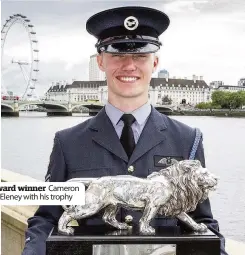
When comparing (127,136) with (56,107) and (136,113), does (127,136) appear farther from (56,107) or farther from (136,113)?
(56,107)

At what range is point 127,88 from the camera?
1231 mm

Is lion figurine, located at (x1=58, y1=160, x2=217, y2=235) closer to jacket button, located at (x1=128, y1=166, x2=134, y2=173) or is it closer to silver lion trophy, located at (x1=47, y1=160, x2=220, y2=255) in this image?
silver lion trophy, located at (x1=47, y1=160, x2=220, y2=255)

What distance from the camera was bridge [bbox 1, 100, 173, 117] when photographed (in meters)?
1.81

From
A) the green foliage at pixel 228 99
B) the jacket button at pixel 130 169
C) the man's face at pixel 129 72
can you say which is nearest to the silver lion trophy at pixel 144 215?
the jacket button at pixel 130 169

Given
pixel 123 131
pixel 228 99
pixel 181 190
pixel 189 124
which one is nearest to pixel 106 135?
pixel 123 131

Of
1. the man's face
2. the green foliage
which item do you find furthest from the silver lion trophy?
the green foliage

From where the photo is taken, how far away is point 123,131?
129cm

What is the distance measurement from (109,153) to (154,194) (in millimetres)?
237

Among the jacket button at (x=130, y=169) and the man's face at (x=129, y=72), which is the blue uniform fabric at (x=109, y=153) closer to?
the jacket button at (x=130, y=169)

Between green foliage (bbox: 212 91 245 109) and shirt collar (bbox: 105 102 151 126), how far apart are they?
2.38 ft

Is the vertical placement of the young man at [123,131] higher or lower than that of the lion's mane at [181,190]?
higher

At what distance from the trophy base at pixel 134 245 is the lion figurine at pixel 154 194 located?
4 centimetres

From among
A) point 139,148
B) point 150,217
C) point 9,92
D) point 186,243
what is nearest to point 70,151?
point 139,148

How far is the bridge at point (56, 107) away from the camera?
1814 mm
